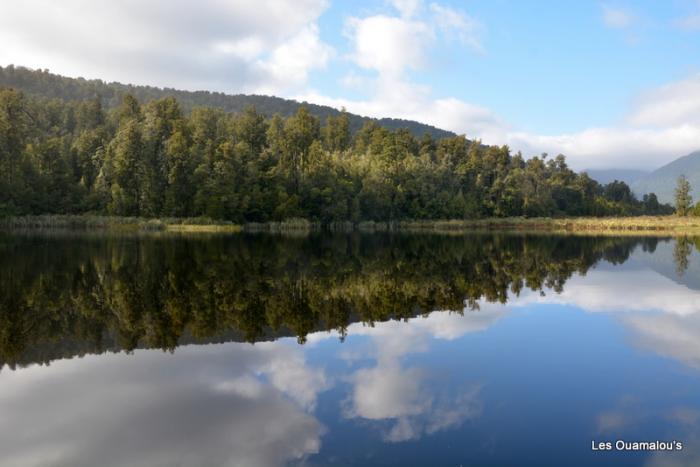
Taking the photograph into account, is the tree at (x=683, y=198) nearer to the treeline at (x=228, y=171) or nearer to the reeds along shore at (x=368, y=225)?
the reeds along shore at (x=368, y=225)

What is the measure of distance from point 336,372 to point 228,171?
71.0 m

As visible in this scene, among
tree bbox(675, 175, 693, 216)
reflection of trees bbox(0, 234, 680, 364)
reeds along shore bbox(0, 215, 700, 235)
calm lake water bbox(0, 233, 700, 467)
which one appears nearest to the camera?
calm lake water bbox(0, 233, 700, 467)

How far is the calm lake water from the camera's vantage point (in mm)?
7219

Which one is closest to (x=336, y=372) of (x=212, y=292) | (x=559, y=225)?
(x=212, y=292)

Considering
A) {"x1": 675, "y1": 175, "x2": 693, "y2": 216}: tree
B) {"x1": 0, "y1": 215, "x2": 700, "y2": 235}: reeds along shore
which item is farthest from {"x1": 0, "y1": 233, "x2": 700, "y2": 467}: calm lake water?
{"x1": 675, "y1": 175, "x2": 693, "y2": 216}: tree

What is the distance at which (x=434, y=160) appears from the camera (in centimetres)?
12306

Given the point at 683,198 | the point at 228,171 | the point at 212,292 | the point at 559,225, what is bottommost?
the point at 212,292

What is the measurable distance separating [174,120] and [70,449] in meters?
82.1

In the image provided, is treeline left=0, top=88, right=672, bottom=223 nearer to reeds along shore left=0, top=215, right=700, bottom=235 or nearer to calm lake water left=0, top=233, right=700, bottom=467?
reeds along shore left=0, top=215, right=700, bottom=235

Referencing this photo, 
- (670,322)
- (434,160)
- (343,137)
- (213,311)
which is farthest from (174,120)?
(670,322)

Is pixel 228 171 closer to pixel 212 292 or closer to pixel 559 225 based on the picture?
pixel 212 292

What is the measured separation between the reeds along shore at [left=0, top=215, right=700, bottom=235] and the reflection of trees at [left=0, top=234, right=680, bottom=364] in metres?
34.2

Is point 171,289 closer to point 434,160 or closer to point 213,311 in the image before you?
point 213,311

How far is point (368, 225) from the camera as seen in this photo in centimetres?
9006
